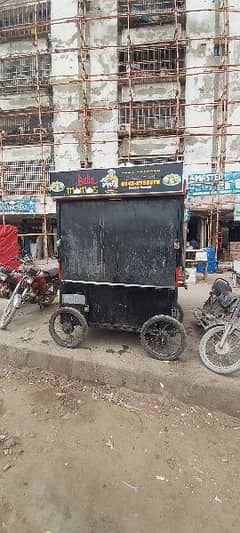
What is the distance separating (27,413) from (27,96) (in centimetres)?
1899

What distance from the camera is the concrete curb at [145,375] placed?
A: 12.5 ft

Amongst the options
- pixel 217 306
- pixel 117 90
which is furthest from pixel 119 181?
pixel 117 90

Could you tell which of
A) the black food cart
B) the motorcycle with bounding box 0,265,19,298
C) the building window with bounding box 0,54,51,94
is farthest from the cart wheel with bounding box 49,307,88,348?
the building window with bounding box 0,54,51,94

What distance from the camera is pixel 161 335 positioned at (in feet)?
14.6

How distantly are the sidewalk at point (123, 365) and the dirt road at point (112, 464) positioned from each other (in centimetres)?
19

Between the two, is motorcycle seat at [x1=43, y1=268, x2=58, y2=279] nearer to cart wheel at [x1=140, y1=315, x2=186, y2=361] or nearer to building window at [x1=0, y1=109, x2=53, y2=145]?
cart wheel at [x1=140, y1=315, x2=186, y2=361]

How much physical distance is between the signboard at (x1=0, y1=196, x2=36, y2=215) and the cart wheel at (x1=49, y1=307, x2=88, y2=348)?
13442 millimetres

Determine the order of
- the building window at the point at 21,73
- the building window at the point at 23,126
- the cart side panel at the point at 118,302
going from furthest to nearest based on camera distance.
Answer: the building window at the point at 23,126 < the building window at the point at 21,73 < the cart side panel at the point at 118,302

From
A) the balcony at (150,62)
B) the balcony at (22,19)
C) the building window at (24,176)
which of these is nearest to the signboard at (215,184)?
the balcony at (150,62)

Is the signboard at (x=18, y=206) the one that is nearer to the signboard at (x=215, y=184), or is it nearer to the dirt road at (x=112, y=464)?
the signboard at (x=215, y=184)

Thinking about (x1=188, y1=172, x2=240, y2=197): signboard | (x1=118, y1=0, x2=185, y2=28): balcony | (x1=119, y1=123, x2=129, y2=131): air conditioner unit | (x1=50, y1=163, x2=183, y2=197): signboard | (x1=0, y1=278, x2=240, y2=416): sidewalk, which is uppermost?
(x1=118, y1=0, x2=185, y2=28): balcony

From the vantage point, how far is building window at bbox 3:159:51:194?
Result: 17.8 meters

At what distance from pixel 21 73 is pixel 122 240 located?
60.3 ft

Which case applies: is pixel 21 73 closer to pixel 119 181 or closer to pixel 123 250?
pixel 119 181
